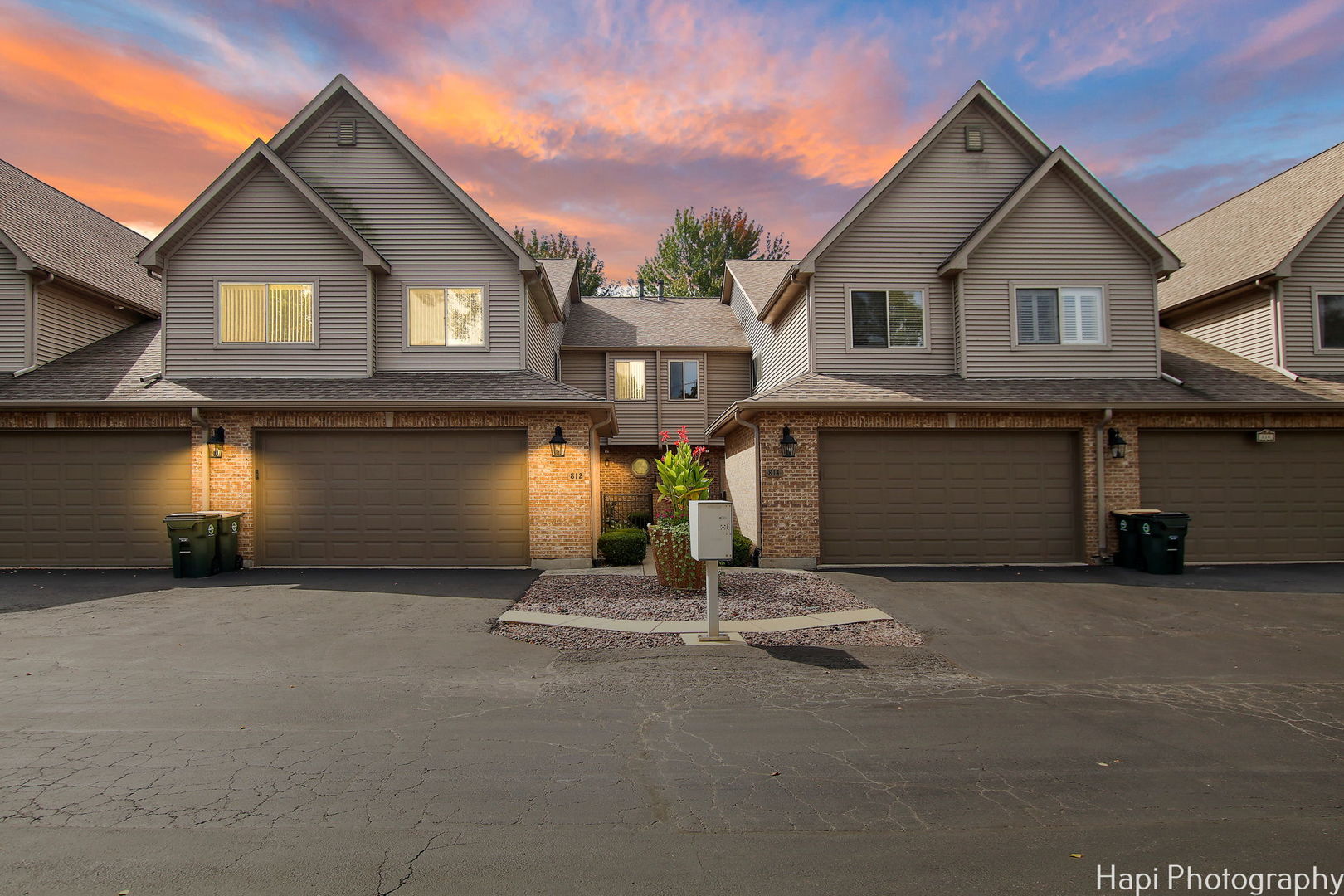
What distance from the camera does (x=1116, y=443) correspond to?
14172 mm

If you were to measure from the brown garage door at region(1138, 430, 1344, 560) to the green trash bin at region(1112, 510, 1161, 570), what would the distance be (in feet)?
3.35

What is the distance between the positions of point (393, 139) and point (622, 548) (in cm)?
1044

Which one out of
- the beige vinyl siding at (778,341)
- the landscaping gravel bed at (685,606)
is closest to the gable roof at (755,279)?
the beige vinyl siding at (778,341)

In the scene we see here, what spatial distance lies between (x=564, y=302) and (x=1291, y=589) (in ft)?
63.2

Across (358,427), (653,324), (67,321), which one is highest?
(653,324)

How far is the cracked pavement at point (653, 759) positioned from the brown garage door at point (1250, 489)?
585cm

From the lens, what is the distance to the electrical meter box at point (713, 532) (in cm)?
838

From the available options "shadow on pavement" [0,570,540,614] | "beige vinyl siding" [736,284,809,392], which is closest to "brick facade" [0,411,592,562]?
"shadow on pavement" [0,570,540,614]

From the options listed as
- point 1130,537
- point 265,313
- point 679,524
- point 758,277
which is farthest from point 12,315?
point 1130,537

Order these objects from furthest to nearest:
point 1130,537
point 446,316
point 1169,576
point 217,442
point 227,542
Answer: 1. point 446,316
2. point 217,442
3. point 1130,537
4. point 227,542
5. point 1169,576

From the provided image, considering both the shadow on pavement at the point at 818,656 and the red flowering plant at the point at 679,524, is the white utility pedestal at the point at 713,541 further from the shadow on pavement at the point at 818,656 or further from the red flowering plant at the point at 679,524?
the red flowering plant at the point at 679,524

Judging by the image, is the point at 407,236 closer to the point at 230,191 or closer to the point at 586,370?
the point at 230,191

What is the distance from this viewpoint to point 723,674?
7.01 metres

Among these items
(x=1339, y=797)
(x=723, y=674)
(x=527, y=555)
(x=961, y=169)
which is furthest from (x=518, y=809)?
(x=961, y=169)
